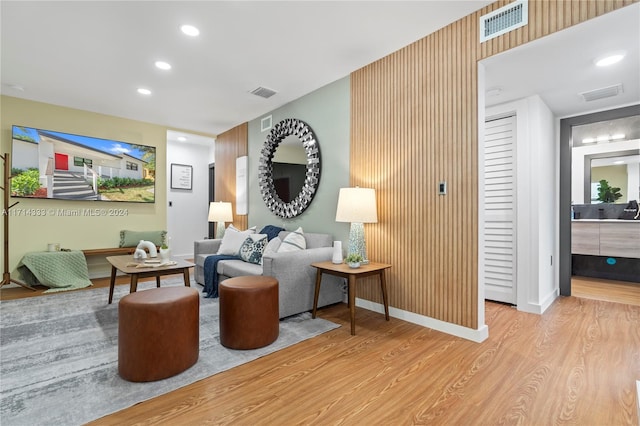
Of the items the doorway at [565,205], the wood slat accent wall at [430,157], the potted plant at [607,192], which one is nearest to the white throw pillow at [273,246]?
the wood slat accent wall at [430,157]

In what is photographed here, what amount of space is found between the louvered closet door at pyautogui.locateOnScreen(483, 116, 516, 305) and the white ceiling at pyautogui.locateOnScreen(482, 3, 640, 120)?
42 centimetres

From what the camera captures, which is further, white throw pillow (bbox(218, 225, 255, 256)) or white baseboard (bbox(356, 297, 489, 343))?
white throw pillow (bbox(218, 225, 255, 256))

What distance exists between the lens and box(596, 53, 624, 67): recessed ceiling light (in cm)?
256

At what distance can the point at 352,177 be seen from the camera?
11.7 feet

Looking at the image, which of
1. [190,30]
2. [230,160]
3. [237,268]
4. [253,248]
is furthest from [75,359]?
[230,160]

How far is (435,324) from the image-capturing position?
2.79 metres

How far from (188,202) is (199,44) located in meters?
4.79

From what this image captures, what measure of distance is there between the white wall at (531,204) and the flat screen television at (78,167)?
555 centimetres

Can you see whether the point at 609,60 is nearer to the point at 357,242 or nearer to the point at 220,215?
the point at 357,242

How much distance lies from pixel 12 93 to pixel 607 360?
7179 millimetres

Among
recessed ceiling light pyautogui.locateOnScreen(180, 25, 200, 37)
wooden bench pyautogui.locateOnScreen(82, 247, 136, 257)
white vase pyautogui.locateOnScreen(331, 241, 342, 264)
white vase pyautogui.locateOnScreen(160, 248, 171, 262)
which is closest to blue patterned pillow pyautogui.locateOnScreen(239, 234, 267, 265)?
white vase pyautogui.locateOnScreen(160, 248, 171, 262)

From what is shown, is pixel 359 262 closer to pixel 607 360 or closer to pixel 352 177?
pixel 352 177

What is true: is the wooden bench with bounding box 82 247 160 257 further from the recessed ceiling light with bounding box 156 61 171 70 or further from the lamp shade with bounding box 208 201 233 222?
the recessed ceiling light with bounding box 156 61 171 70

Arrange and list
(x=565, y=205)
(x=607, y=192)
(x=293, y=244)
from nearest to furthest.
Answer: (x=293, y=244) → (x=565, y=205) → (x=607, y=192)
